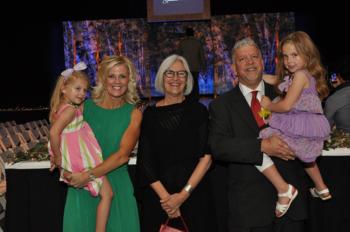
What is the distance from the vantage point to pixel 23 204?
10.00 feet

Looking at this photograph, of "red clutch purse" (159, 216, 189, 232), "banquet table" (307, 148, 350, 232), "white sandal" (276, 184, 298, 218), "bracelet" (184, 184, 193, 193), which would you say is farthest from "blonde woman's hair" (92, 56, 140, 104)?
"banquet table" (307, 148, 350, 232)

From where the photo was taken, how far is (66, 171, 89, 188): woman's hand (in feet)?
7.34

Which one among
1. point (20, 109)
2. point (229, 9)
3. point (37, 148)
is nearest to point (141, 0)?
point (229, 9)

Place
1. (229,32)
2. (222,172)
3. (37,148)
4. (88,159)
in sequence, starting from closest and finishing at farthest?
(88,159), (222,172), (37,148), (229,32)

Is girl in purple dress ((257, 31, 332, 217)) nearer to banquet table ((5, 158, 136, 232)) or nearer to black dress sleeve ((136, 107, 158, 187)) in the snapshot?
black dress sleeve ((136, 107, 158, 187))

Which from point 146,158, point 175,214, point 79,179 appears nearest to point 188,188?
point 175,214

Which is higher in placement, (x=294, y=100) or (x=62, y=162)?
(x=294, y=100)

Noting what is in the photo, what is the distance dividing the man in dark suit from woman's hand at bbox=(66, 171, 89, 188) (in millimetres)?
707

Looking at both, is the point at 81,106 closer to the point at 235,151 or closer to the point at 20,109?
the point at 235,151

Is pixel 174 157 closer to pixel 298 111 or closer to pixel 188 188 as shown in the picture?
pixel 188 188

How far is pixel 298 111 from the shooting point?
2.15 m

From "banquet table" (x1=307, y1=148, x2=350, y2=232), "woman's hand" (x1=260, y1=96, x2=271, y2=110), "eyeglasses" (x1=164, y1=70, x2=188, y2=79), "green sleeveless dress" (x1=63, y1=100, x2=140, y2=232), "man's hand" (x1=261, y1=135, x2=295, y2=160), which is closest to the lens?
"man's hand" (x1=261, y1=135, x2=295, y2=160)

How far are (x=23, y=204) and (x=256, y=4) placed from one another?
418 inches

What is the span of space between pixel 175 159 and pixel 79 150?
0.53 m
